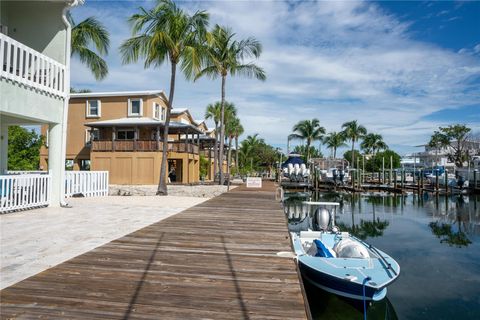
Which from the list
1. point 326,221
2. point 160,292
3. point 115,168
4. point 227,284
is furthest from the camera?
point 115,168

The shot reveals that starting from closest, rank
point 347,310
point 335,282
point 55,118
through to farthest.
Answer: point 335,282
point 347,310
point 55,118

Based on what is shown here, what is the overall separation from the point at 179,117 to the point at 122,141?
33.1 ft

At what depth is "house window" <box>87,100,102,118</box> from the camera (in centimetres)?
3453

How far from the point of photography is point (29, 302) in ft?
11.3

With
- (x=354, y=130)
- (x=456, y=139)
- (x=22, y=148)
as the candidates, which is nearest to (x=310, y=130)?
(x=354, y=130)

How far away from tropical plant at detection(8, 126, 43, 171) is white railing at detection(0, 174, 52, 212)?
12.1m

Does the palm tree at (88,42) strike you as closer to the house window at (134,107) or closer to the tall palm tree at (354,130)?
the house window at (134,107)

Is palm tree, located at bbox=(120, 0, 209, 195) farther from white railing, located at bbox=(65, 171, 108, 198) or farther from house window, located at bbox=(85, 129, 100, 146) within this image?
house window, located at bbox=(85, 129, 100, 146)

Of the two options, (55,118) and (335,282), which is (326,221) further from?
(55,118)

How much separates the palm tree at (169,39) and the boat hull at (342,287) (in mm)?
14378

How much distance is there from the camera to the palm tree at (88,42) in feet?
57.9

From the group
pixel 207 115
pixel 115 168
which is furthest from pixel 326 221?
pixel 207 115

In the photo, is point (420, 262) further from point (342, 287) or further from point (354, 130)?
point (354, 130)

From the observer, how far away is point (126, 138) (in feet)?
107
